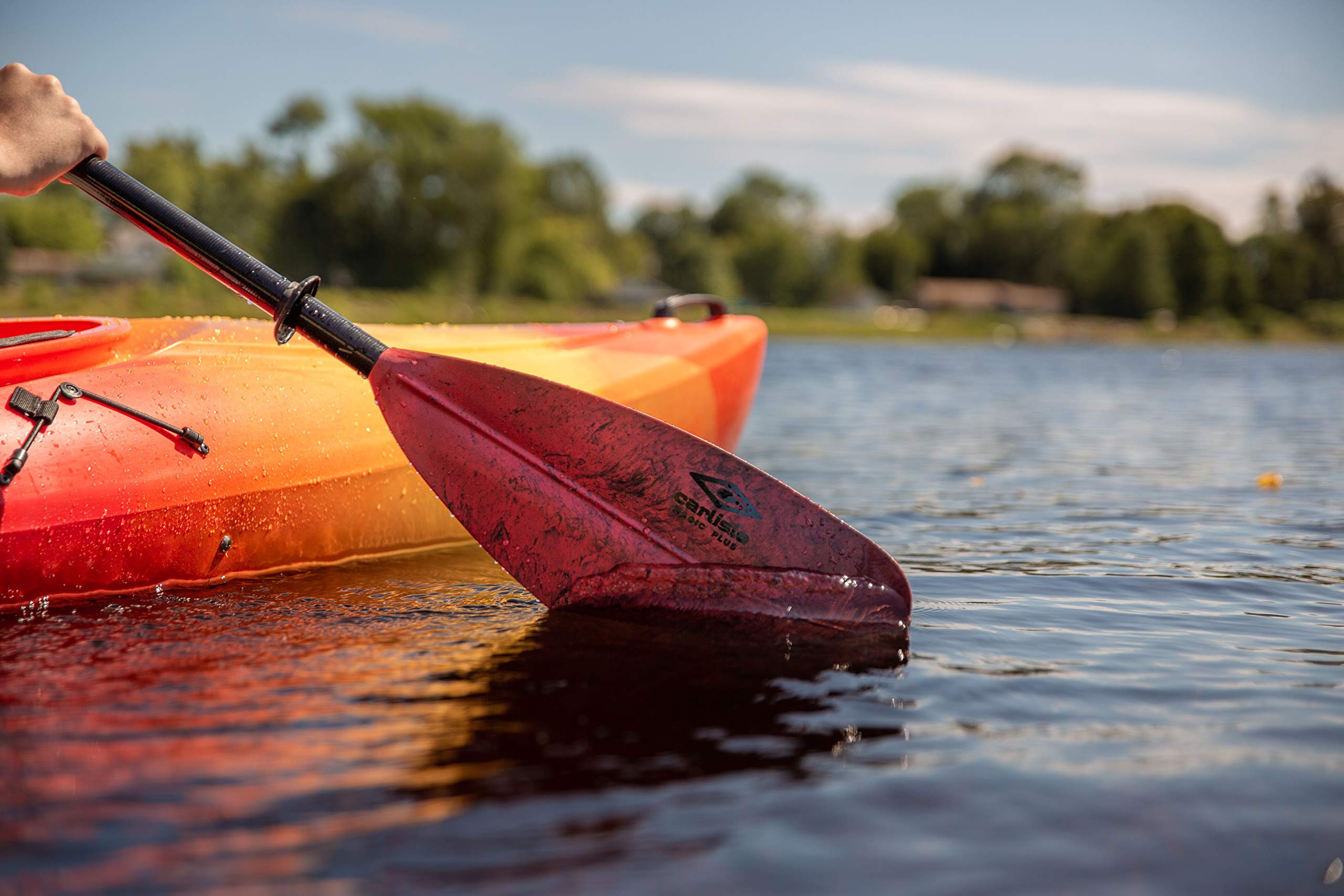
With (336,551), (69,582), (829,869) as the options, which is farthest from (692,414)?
(829,869)

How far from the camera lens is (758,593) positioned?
10.7ft

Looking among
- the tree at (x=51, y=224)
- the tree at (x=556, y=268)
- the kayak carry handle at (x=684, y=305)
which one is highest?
the tree at (x=51, y=224)

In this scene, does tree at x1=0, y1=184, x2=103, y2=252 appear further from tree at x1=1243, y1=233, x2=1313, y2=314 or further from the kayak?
tree at x1=1243, y1=233, x2=1313, y2=314

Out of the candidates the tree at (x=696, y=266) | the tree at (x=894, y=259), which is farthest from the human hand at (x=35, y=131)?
the tree at (x=894, y=259)

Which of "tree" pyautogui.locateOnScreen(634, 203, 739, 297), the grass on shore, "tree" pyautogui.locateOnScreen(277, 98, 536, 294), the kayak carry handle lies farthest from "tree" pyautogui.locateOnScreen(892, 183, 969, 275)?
the kayak carry handle

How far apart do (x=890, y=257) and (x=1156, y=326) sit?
1882 centimetres

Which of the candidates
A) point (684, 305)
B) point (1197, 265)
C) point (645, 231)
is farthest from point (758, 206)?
point (684, 305)

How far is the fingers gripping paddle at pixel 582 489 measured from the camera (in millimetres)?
3252

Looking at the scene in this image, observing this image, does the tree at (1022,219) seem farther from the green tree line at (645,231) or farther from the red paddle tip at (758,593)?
the red paddle tip at (758,593)

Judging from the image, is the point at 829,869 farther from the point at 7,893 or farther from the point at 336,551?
the point at 336,551

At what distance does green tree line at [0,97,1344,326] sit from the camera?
5006 centimetres

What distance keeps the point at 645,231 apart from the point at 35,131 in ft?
288

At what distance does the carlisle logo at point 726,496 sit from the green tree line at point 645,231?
47.9 m

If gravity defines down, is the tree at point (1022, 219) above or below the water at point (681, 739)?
above
